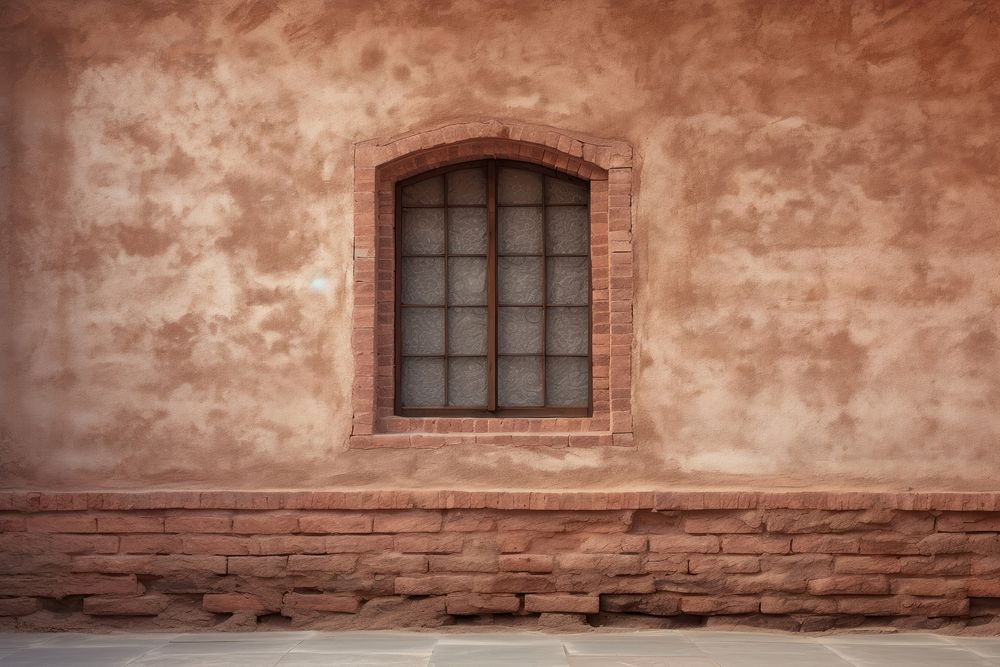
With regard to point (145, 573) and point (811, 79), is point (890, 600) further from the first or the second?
point (145, 573)

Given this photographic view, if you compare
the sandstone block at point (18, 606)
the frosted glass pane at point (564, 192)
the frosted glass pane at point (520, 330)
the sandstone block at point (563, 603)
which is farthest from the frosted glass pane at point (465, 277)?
the sandstone block at point (18, 606)

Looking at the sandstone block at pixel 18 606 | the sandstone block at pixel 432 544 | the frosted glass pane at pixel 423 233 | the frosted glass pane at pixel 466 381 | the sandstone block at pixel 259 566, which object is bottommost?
the sandstone block at pixel 18 606

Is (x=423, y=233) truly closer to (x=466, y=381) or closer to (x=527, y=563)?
(x=466, y=381)

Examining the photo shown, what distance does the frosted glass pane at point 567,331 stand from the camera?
6.50 meters

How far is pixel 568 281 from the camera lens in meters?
6.53

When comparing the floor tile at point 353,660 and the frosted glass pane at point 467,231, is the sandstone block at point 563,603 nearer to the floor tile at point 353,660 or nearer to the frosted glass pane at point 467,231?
the floor tile at point 353,660

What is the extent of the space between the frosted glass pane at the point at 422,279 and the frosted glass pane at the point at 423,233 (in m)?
0.06

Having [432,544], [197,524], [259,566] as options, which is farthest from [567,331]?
[197,524]

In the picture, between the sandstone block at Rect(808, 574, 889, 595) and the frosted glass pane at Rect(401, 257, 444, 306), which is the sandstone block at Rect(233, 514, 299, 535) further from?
the sandstone block at Rect(808, 574, 889, 595)

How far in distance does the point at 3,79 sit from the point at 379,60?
2315 millimetres

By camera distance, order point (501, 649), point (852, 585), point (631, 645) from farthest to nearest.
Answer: point (852, 585)
point (631, 645)
point (501, 649)

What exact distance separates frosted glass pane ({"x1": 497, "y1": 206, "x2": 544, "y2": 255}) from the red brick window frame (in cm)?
33

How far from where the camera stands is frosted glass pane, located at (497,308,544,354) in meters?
6.51

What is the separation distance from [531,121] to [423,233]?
984 mm
